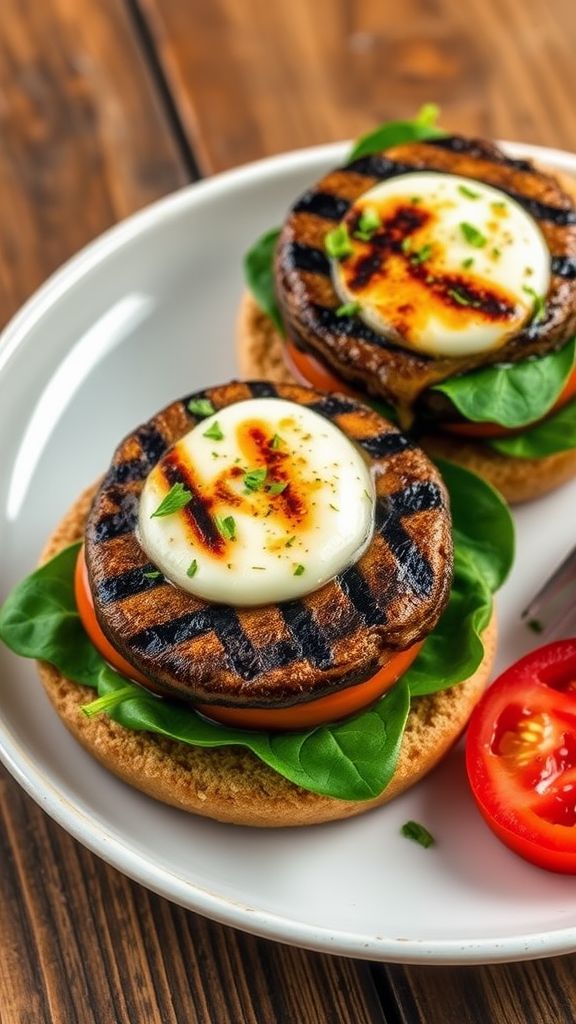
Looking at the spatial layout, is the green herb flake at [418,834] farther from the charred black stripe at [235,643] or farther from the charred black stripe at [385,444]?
the charred black stripe at [385,444]

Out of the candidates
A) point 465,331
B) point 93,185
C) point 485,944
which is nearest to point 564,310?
point 465,331

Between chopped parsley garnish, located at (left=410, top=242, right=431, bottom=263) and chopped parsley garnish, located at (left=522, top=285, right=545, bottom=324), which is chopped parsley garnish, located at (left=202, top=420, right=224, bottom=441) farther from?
chopped parsley garnish, located at (left=522, top=285, right=545, bottom=324)

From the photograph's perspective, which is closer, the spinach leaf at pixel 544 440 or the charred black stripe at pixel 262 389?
the charred black stripe at pixel 262 389

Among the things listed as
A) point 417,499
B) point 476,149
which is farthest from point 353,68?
point 417,499

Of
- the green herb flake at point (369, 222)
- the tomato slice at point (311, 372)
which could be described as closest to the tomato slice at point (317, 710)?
the tomato slice at point (311, 372)

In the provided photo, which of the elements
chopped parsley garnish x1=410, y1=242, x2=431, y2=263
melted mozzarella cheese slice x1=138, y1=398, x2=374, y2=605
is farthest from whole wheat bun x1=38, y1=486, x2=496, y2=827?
chopped parsley garnish x1=410, y1=242, x2=431, y2=263

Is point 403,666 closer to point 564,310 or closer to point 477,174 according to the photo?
point 564,310
